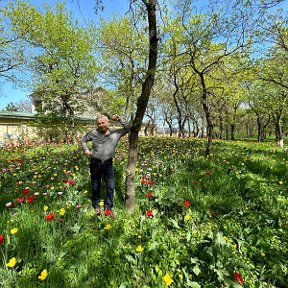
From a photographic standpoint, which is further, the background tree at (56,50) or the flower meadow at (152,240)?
the background tree at (56,50)

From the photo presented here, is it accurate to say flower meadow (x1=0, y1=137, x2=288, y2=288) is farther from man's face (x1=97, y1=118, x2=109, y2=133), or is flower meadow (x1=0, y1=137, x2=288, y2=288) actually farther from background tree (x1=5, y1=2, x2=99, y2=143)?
background tree (x1=5, y1=2, x2=99, y2=143)

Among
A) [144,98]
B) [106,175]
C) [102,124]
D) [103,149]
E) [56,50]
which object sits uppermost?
[56,50]

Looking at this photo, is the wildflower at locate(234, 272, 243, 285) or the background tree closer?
the wildflower at locate(234, 272, 243, 285)

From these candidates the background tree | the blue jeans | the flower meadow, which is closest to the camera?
the flower meadow

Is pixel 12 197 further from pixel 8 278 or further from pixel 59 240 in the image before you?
pixel 8 278

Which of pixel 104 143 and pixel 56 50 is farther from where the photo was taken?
pixel 56 50

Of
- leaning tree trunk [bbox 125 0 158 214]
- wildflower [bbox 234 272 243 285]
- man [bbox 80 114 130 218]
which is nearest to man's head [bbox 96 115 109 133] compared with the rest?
man [bbox 80 114 130 218]

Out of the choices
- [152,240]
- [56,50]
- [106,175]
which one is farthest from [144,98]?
[56,50]

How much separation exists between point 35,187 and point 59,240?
2.00 metres

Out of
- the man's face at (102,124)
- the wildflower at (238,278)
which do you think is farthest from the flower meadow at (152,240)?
the man's face at (102,124)

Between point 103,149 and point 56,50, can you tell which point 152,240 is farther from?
point 56,50

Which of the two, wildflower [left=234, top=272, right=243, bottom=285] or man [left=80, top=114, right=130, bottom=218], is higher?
man [left=80, top=114, right=130, bottom=218]

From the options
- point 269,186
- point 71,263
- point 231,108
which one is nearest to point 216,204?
point 269,186

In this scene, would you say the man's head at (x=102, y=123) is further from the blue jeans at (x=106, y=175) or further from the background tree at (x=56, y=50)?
the background tree at (x=56, y=50)
